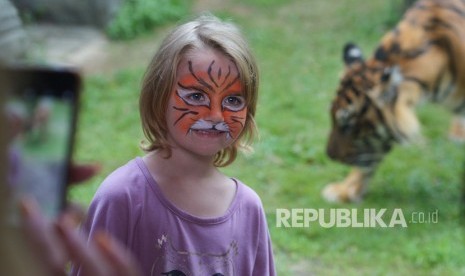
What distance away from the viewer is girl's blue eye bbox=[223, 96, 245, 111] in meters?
1.67

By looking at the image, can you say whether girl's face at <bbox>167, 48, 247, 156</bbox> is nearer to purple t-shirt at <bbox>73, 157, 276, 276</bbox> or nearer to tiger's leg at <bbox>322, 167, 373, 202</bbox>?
purple t-shirt at <bbox>73, 157, 276, 276</bbox>

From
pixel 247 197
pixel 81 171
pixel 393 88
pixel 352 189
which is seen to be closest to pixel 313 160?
pixel 352 189

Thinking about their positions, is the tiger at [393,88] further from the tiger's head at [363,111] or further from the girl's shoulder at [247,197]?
the girl's shoulder at [247,197]

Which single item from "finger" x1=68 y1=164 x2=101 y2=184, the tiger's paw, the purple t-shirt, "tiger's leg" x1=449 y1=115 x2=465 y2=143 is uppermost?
"finger" x1=68 y1=164 x2=101 y2=184

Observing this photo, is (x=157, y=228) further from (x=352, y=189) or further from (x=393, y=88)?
(x=352, y=189)

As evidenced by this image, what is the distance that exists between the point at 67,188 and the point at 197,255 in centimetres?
74

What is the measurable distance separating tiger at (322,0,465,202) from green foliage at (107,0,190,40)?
3.30 metres

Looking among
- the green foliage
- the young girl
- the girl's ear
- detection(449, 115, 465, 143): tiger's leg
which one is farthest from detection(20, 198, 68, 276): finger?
the green foliage

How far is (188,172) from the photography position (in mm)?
1695

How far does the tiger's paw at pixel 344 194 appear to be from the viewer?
4.43 meters

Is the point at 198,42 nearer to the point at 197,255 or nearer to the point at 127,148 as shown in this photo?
the point at 197,255

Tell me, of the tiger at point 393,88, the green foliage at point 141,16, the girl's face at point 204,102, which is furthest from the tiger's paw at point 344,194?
the green foliage at point 141,16

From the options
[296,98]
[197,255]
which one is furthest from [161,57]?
[296,98]

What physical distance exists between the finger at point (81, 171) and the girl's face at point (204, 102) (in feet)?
2.32
